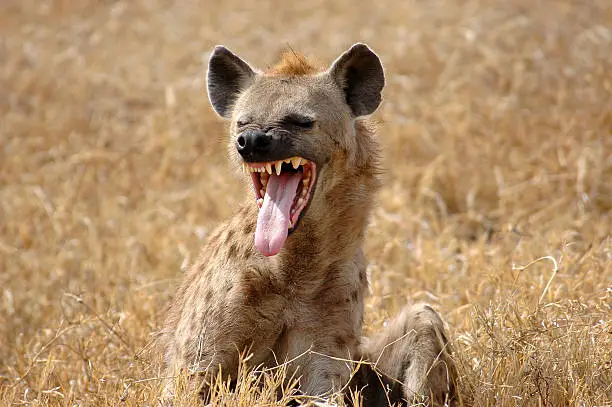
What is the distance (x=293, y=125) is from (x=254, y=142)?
0.23m

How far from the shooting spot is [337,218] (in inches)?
162

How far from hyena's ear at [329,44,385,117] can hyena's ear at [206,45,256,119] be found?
1.37 feet

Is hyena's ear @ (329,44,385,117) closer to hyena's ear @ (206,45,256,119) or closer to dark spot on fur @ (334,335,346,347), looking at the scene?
hyena's ear @ (206,45,256,119)

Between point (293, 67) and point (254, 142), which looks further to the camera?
point (293, 67)

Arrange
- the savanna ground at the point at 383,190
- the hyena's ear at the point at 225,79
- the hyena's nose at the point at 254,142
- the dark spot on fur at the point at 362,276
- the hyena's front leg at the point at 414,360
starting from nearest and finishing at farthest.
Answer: the hyena's nose at the point at 254,142 < the hyena's front leg at the point at 414,360 < the dark spot on fur at the point at 362,276 < the savanna ground at the point at 383,190 < the hyena's ear at the point at 225,79

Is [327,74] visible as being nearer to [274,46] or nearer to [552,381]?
[552,381]

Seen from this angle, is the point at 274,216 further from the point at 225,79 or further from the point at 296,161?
the point at 225,79

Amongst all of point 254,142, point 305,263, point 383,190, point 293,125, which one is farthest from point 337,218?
point 383,190

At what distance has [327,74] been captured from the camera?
427 cm

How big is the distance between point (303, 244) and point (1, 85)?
212 inches

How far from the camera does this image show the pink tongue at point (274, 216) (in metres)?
3.83

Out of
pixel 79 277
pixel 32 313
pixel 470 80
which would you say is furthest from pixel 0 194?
pixel 470 80

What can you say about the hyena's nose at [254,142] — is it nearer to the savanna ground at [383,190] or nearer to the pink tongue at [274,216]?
the pink tongue at [274,216]

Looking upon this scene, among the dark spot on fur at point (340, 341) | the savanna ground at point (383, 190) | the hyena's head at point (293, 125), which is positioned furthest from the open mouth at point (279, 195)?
the dark spot on fur at point (340, 341)
